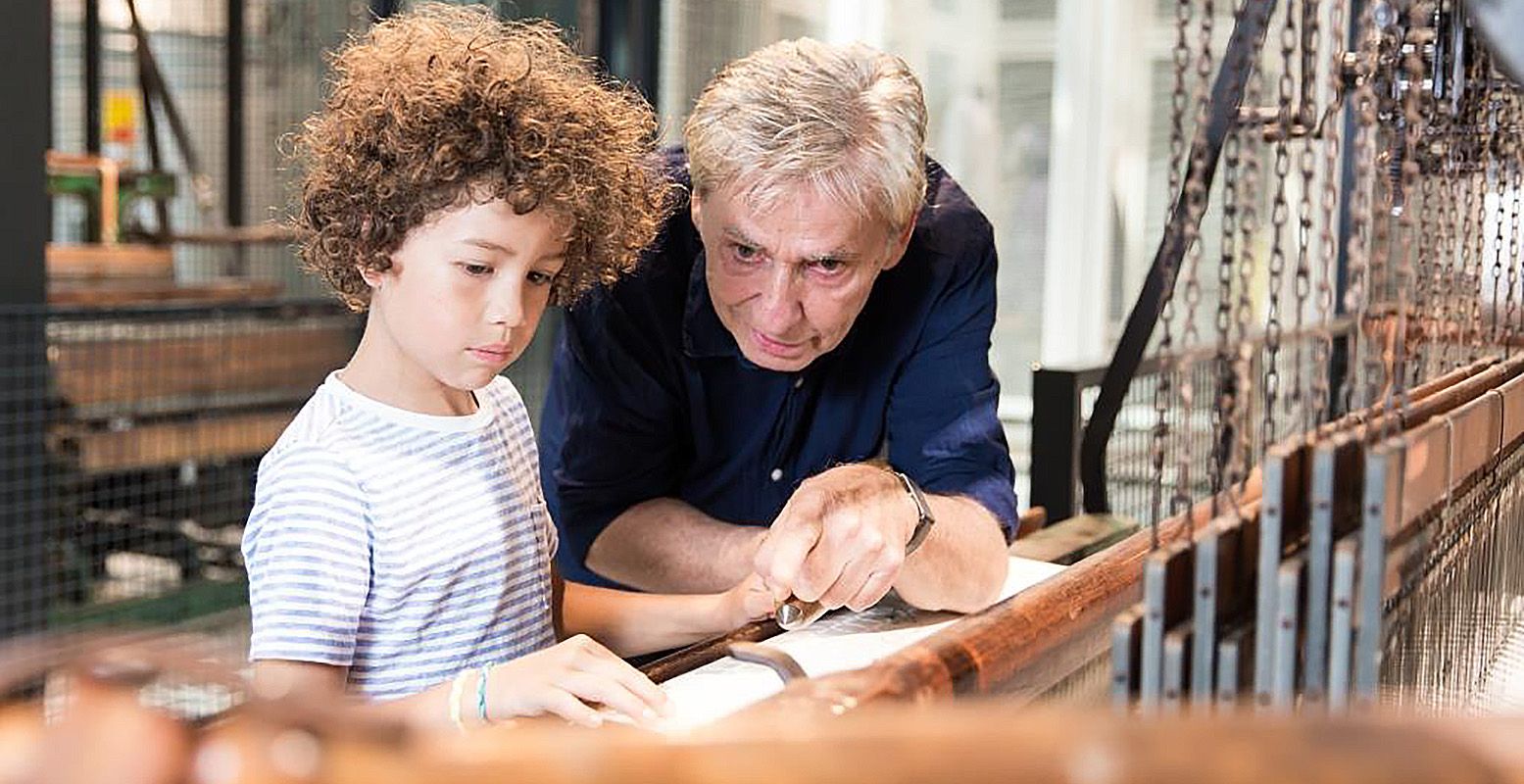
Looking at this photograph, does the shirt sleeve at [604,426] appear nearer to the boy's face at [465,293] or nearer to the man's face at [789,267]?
the man's face at [789,267]

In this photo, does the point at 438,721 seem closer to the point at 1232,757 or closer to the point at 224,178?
the point at 1232,757

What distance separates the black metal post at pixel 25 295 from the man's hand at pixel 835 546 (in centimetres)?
171

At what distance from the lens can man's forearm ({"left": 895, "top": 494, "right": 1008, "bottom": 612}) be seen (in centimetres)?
159

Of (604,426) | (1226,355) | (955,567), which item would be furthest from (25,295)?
(1226,355)

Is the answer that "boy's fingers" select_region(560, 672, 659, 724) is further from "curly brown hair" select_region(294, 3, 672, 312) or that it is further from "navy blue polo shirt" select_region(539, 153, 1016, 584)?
"navy blue polo shirt" select_region(539, 153, 1016, 584)

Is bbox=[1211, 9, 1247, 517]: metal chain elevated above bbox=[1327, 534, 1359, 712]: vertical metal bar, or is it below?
above

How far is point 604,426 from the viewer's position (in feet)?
6.21

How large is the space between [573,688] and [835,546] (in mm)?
333

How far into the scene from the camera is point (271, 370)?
4.79m

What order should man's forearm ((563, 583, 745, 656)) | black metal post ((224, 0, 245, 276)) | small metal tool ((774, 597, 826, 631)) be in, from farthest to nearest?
black metal post ((224, 0, 245, 276)) < man's forearm ((563, 583, 745, 656)) < small metal tool ((774, 597, 826, 631))

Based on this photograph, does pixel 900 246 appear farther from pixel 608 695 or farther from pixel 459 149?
pixel 608 695

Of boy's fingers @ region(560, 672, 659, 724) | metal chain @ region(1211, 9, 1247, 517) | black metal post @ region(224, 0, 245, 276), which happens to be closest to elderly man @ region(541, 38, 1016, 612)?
boy's fingers @ region(560, 672, 659, 724)

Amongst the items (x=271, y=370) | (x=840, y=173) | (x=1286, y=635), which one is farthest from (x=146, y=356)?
(x=1286, y=635)

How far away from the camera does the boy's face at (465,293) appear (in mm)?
1368
